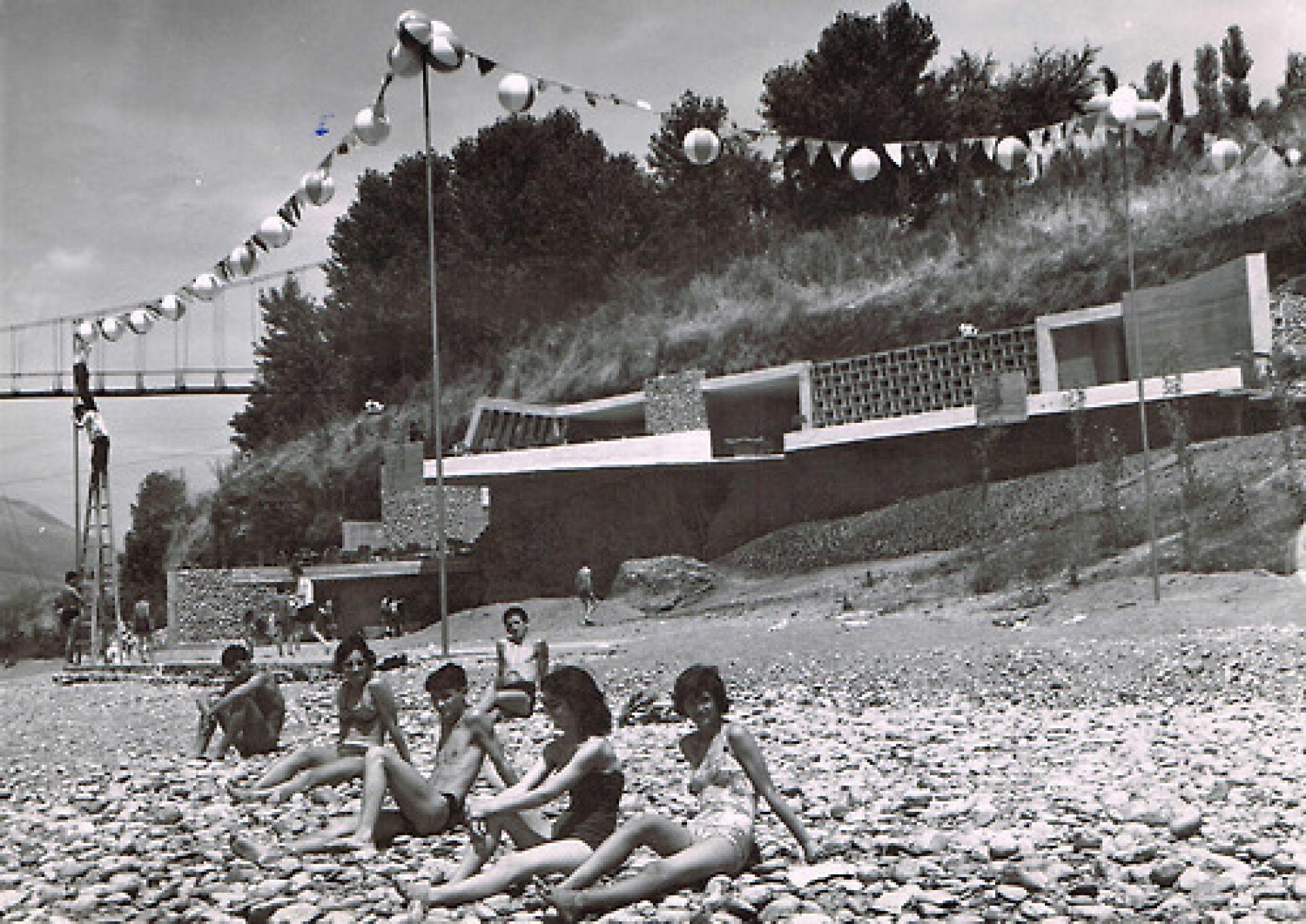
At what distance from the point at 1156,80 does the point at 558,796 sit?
1790 cm

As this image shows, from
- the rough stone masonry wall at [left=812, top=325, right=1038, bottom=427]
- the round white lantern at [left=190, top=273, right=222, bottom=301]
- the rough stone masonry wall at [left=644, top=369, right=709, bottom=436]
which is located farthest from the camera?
the rough stone masonry wall at [left=644, top=369, right=709, bottom=436]

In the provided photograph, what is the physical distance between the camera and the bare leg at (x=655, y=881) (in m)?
3.76

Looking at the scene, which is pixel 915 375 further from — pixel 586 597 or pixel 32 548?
pixel 32 548

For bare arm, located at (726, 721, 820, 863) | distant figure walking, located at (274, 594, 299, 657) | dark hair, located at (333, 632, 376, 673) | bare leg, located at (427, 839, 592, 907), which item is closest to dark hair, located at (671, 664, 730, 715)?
bare arm, located at (726, 721, 820, 863)

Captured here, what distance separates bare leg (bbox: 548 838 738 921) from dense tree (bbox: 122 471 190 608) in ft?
75.3

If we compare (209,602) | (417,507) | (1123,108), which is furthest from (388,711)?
(417,507)

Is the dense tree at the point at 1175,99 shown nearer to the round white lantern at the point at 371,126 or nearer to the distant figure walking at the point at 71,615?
the round white lantern at the point at 371,126

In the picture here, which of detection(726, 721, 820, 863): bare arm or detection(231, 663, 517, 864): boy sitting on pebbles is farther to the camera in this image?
detection(231, 663, 517, 864): boy sitting on pebbles

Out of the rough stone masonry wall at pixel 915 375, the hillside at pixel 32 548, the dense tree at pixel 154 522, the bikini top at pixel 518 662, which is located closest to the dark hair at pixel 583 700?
the bikini top at pixel 518 662

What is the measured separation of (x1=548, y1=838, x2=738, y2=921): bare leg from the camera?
148 inches

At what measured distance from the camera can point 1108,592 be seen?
41.0ft

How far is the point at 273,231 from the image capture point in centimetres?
1098

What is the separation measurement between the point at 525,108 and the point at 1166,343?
364 inches

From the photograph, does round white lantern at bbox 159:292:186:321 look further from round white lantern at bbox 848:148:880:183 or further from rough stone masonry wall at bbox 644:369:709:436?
rough stone masonry wall at bbox 644:369:709:436
